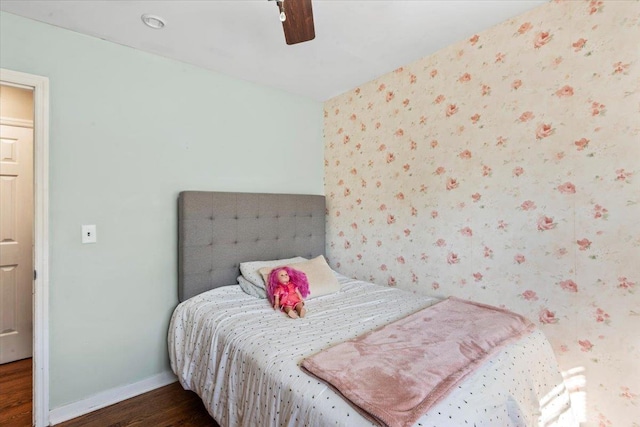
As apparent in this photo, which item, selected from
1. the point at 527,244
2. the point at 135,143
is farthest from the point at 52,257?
the point at 527,244

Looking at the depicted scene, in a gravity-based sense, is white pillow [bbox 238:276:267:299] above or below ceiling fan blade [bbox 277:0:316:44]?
below

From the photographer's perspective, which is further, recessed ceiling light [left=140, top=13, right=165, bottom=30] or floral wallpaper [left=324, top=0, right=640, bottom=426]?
recessed ceiling light [left=140, top=13, right=165, bottom=30]

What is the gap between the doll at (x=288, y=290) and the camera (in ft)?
5.70

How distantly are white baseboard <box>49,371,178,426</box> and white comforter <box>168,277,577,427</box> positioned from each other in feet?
0.83

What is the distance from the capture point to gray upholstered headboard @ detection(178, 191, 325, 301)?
6.61 ft

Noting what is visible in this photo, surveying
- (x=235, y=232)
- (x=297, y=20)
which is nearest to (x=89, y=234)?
(x=235, y=232)

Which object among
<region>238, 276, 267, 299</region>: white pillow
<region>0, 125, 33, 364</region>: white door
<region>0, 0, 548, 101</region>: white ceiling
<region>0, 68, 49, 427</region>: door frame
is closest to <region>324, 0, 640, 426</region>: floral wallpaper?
<region>0, 0, 548, 101</region>: white ceiling

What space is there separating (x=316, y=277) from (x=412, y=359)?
3.46 ft

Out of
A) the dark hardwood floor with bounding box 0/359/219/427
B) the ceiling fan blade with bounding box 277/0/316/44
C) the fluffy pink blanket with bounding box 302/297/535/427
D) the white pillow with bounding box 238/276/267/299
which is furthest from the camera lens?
the white pillow with bounding box 238/276/267/299

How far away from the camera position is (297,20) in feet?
3.70

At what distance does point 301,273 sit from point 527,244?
1354 mm

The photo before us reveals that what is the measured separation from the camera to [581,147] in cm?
145

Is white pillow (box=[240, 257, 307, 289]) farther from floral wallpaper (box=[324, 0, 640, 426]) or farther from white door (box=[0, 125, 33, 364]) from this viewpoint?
white door (box=[0, 125, 33, 364])

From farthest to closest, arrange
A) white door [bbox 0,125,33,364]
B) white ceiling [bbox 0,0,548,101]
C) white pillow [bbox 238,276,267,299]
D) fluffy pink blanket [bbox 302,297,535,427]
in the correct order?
white door [bbox 0,125,33,364], white pillow [bbox 238,276,267,299], white ceiling [bbox 0,0,548,101], fluffy pink blanket [bbox 302,297,535,427]
